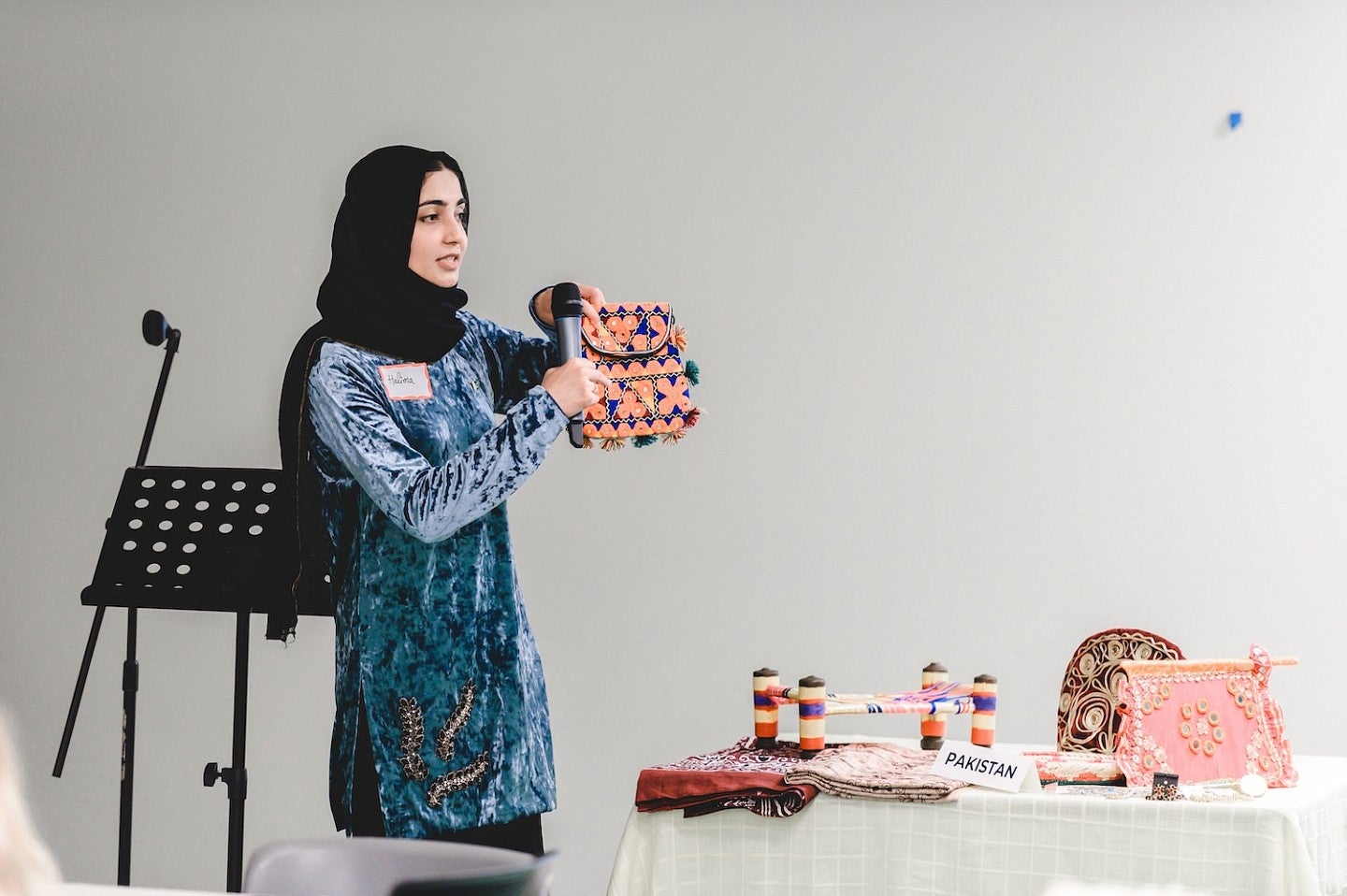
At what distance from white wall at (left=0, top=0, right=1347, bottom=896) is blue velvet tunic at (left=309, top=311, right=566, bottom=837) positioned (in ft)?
5.97

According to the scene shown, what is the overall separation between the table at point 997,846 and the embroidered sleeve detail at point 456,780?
1.16 ft

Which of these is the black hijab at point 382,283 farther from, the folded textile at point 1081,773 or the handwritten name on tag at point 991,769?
the folded textile at point 1081,773

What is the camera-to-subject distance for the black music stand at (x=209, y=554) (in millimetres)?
2578

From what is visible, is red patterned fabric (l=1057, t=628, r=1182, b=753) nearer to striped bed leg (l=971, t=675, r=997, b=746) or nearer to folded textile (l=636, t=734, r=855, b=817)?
striped bed leg (l=971, t=675, r=997, b=746)

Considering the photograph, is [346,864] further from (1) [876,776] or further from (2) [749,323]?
(2) [749,323]

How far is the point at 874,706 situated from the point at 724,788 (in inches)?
13.2

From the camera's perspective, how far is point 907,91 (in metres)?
3.90

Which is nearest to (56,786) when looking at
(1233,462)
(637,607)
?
(637,607)

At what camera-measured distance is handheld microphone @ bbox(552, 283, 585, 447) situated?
2.23m

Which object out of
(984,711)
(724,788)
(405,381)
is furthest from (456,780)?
(984,711)

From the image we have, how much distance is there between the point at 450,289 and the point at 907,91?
6.85ft

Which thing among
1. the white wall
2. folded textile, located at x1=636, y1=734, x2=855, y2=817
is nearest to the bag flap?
folded textile, located at x1=636, y1=734, x2=855, y2=817

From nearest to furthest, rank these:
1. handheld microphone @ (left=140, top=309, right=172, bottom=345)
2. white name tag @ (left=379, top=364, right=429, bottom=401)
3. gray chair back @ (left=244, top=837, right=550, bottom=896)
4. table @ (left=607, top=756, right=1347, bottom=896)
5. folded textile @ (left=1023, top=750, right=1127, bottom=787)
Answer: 1. gray chair back @ (left=244, top=837, right=550, bottom=896)
2. table @ (left=607, top=756, right=1347, bottom=896)
3. white name tag @ (left=379, top=364, right=429, bottom=401)
4. folded textile @ (left=1023, top=750, right=1127, bottom=787)
5. handheld microphone @ (left=140, top=309, right=172, bottom=345)

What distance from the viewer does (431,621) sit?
2.11 metres
